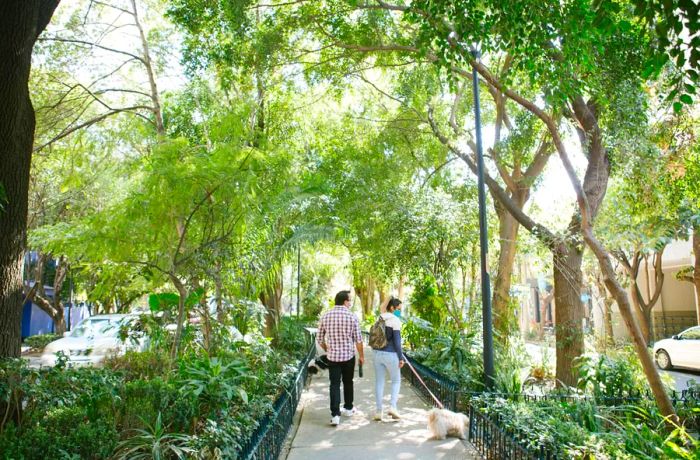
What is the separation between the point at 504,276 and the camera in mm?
15195

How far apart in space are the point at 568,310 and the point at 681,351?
30.1ft

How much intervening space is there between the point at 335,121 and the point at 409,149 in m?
3.34

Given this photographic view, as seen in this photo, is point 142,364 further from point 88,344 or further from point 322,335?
point 88,344

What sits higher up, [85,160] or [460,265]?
[85,160]

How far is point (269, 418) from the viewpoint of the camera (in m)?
6.39

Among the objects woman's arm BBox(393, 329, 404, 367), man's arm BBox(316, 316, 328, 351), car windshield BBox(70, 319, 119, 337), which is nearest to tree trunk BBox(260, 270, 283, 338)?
car windshield BBox(70, 319, 119, 337)

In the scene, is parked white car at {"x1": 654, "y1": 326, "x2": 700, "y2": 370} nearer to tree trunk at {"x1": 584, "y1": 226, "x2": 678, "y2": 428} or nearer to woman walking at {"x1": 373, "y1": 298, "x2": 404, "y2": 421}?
tree trunk at {"x1": 584, "y1": 226, "x2": 678, "y2": 428}

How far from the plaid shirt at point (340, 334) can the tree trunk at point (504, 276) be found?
6.57 metres

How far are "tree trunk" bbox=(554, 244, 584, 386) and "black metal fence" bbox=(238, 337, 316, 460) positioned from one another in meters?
5.67

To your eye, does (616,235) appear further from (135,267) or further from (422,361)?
(135,267)

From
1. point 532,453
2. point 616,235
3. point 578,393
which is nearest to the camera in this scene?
point 532,453

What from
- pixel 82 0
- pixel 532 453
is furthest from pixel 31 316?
pixel 532 453

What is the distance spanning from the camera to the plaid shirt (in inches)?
334

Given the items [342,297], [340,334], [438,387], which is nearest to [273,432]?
[340,334]
